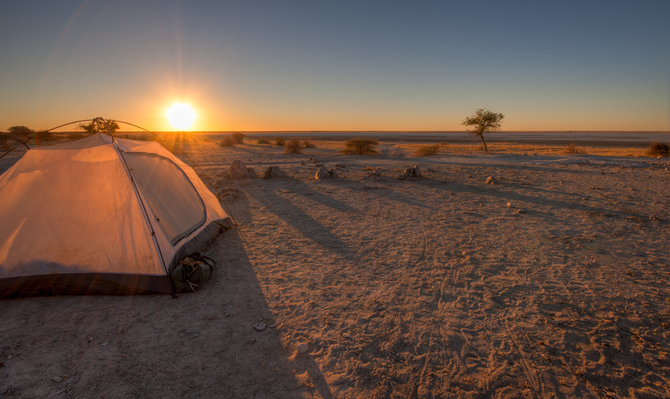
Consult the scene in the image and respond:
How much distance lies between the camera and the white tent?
4.25m

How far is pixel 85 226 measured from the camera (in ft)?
14.5

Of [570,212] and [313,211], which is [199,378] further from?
[570,212]

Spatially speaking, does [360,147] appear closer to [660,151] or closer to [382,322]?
[382,322]

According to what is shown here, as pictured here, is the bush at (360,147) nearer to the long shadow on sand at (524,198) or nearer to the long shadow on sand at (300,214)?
the long shadow on sand at (524,198)

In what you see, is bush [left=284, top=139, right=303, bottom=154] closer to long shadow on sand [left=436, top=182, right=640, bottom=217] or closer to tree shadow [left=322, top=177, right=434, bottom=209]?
tree shadow [left=322, top=177, right=434, bottom=209]

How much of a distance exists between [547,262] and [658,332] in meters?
1.91

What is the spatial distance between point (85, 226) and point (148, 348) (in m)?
2.48

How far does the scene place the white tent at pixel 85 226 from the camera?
4254 millimetres

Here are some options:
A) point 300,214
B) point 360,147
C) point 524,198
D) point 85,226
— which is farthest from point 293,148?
point 85,226

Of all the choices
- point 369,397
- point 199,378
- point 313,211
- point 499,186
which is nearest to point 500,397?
point 369,397

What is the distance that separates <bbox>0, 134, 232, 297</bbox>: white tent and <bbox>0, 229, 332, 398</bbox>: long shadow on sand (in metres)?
0.31

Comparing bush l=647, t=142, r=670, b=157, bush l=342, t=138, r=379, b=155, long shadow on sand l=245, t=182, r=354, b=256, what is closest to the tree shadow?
long shadow on sand l=245, t=182, r=354, b=256

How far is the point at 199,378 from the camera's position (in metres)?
2.94

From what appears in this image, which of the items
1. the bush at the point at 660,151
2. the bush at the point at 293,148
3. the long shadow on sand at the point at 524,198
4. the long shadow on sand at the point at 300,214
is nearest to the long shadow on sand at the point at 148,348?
the long shadow on sand at the point at 300,214
